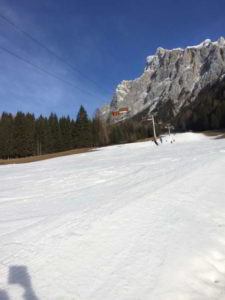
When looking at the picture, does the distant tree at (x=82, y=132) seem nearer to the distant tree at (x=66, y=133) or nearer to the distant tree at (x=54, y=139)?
the distant tree at (x=66, y=133)

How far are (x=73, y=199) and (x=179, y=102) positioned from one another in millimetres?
194549

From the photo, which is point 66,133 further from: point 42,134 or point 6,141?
point 6,141

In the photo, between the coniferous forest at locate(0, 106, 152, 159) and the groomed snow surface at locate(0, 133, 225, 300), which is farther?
the coniferous forest at locate(0, 106, 152, 159)

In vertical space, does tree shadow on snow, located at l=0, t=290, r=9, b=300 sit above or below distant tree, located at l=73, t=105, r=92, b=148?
below

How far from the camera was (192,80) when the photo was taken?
196 meters

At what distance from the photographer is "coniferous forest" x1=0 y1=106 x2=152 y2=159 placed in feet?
160

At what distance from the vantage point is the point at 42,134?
179ft

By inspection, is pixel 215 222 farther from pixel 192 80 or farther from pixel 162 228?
pixel 192 80

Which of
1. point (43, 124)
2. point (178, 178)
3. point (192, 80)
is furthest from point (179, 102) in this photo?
point (178, 178)

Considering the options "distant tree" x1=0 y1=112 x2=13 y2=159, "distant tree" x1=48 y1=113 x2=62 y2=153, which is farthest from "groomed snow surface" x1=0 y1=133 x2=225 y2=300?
"distant tree" x1=48 y1=113 x2=62 y2=153

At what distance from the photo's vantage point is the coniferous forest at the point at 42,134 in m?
48.7

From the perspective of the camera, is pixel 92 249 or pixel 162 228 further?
pixel 162 228

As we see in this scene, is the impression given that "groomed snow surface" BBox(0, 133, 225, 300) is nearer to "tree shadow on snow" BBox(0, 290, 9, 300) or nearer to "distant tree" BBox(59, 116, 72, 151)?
"tree shadow on snow" BBox(0, 290, 9, 300)

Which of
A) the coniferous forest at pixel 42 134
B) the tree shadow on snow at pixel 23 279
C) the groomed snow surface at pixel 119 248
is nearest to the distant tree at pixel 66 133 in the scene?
the coniferous forest at pixel 42 134
